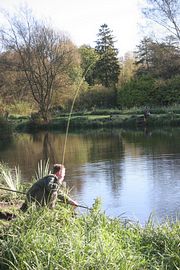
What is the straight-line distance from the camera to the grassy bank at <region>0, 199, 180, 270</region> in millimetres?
4527

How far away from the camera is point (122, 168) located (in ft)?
53.8

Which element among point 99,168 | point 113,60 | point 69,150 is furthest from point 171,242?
point 113,60

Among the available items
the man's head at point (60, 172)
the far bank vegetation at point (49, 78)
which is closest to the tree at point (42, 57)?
the far bank vegetation at point (49, 78)

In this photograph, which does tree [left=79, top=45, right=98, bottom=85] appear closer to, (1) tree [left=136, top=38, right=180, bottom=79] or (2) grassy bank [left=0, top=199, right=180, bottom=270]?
(2) grassy bank [left=0, top=199, right=180, bottom=270]

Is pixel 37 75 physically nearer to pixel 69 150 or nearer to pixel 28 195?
pixel 69 150

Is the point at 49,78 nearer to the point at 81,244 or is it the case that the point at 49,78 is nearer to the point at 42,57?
the point at 42,57

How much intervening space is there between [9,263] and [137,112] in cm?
3254

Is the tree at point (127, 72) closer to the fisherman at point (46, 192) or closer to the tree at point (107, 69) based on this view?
the tree at point (107, 69)

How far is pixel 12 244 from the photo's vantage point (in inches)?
192

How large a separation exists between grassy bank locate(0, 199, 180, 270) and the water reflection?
11.4 feet

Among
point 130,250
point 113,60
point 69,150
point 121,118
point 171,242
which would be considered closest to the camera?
point 130,250

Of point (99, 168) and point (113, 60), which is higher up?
point (113, 60)

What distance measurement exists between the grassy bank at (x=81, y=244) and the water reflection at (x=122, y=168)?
3490 millimetres

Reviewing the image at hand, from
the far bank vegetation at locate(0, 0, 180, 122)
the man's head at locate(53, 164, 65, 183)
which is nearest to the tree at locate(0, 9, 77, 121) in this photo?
the far bank vegetation at locate(0, 0, 180, 122)
